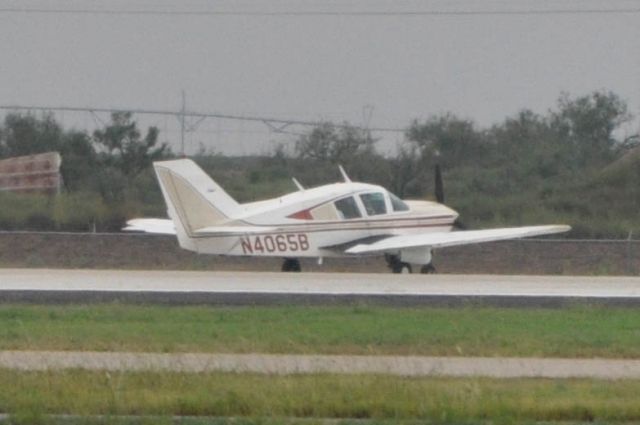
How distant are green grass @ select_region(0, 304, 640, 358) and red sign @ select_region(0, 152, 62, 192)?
95.2ft

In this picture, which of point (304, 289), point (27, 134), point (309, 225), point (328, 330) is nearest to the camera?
point (328, 330)

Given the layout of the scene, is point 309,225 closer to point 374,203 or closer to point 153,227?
point 374,203

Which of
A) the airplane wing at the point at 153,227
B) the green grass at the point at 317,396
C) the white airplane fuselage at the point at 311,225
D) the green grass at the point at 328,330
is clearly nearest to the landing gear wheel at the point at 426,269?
the white airplane fuselage at the point at 311,225

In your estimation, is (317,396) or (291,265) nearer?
(317,396)

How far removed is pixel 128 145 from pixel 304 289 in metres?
33.5

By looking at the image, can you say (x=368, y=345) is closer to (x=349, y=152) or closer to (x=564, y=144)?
(x=349, y=152)

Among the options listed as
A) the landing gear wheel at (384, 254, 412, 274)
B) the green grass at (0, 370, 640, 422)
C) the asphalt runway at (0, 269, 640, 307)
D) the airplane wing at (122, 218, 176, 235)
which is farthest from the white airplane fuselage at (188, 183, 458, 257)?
the green grass at (0, 370, 640, 422)

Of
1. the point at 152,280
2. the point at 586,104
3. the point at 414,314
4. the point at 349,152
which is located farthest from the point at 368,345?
the point at 586,104

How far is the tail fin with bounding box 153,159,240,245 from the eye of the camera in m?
28.9

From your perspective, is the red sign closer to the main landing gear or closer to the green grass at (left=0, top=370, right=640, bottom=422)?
the main landing gear

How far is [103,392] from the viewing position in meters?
12.0

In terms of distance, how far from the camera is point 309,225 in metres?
29.8

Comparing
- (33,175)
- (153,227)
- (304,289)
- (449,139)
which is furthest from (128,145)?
(304,289)

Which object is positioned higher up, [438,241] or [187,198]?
[187,198]
